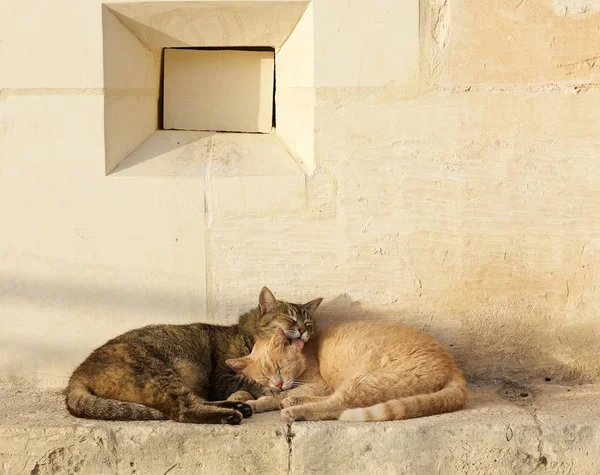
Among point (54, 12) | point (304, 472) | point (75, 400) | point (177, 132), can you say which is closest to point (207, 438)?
point (304, 472)

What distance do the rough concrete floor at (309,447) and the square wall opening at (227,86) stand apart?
1904mm

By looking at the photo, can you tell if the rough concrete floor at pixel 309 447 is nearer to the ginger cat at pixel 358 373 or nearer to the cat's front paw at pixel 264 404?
the ginger cat at pixel 358 373

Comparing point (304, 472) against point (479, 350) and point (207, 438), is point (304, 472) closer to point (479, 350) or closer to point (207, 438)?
point (207, 438)

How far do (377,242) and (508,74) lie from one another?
1046mm

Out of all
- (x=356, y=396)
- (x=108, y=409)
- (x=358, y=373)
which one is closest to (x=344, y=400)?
(x=356, y=396)

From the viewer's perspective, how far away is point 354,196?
A: 427 centimetres

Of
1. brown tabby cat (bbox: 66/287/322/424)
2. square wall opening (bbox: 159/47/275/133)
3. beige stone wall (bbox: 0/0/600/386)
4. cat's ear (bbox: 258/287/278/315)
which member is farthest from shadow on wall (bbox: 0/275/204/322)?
square wall opening (bbox: 159/47/275/133)

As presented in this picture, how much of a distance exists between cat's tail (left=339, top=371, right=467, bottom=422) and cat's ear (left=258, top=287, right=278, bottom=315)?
78cm

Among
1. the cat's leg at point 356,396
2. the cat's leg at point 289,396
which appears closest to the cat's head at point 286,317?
the cat's leg at point 289,396

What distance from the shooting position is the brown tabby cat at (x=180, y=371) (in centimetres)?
360

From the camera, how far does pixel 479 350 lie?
4348 mm

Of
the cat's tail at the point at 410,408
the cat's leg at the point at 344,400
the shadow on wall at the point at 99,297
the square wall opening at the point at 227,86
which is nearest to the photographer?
the cat's tail at the point at 410,408

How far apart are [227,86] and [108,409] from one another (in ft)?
6.66

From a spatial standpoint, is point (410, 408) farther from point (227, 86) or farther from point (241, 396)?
point (227, 86)
